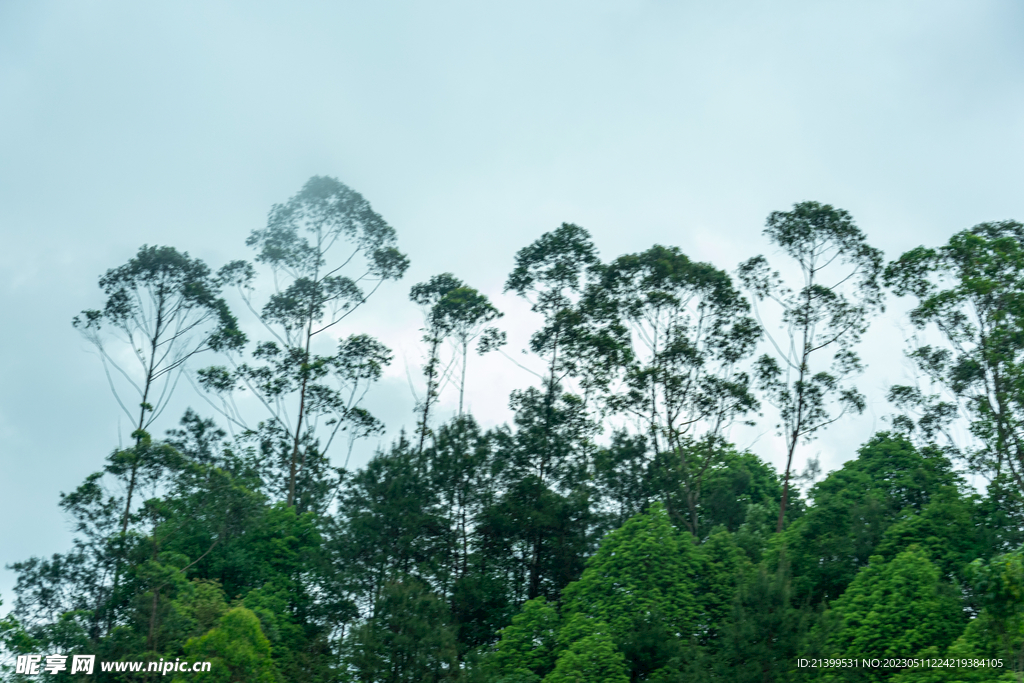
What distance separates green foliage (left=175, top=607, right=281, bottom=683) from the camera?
69.3ft

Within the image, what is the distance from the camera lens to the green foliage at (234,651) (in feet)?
69.3

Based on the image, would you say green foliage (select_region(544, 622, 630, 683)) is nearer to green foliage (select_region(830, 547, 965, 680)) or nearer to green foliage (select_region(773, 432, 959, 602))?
green foliage (select_region(830, 547, 965, 680))

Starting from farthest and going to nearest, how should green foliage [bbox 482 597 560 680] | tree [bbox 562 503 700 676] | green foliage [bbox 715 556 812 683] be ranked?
green foliage [bbox 482 597 560 680], tree [bbox 562 503 700 676], green foliage [bbox 715 556 812 683]

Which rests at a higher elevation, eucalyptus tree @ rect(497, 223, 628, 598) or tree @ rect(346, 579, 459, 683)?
eucalyptus tree @ rect(497, 223, 628, 598)

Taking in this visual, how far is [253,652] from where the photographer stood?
21.7 meters

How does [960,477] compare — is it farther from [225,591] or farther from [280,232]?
[280,232]

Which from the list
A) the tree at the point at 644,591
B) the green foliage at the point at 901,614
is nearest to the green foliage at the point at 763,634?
the green foliage at the point at 901,614

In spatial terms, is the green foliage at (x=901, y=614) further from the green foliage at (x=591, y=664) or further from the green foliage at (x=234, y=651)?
the green foliage at (x=234, y=651)

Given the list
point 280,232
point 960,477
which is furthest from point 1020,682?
point 280,232

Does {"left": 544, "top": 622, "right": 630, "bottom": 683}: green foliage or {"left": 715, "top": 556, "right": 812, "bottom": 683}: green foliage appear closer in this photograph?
{"left": 715, "top": 556, "right": 812, "bottom": 683}: green foliage

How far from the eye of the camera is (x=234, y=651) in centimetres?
2138

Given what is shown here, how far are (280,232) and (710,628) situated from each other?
2383 centimetres

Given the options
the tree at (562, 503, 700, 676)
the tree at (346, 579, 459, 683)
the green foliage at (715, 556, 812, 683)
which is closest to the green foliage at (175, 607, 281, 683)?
the tree at (346, 579, 459, 683)

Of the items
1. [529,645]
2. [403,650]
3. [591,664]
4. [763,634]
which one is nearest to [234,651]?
[403,650]
